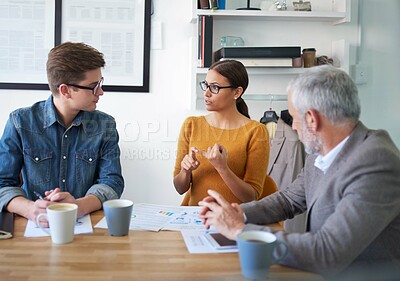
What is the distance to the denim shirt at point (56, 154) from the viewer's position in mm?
1878

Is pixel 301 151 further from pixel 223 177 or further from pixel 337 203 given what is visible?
pixel 337 203

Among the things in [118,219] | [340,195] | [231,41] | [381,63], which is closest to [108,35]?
[231,41]

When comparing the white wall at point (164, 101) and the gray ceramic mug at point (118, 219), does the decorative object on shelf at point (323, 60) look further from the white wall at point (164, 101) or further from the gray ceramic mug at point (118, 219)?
the gray ceramic mug at point (118, 219)

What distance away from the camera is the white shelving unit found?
3088mm

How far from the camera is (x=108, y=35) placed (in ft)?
10.6

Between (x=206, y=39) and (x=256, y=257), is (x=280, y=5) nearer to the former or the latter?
(x=206, y=39)

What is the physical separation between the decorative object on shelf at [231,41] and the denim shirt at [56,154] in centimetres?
143

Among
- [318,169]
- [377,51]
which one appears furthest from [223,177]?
[377,51]

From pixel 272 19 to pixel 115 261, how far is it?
249 cm

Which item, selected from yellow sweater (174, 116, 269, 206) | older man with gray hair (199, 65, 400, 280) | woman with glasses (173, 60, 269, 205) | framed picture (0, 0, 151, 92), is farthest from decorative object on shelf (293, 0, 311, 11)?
older man with gray hair (199, 65, 400, 280)

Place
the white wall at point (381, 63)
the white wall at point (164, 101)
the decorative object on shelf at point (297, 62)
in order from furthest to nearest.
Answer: the white wall at point (164, 101)
the decorative object on shelf at point (297, 62)
the white wall at point (381, 63)

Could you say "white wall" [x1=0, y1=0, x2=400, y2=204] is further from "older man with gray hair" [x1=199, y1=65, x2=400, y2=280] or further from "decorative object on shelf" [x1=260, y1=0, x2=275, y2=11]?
"older man with gray hair" [x1=199, y1=65, x2=400, y2=280]

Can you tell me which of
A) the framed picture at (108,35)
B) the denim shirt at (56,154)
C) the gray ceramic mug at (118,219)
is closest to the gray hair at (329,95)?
the gray ceramic mug at (118,219)

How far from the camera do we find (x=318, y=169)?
1.51m
